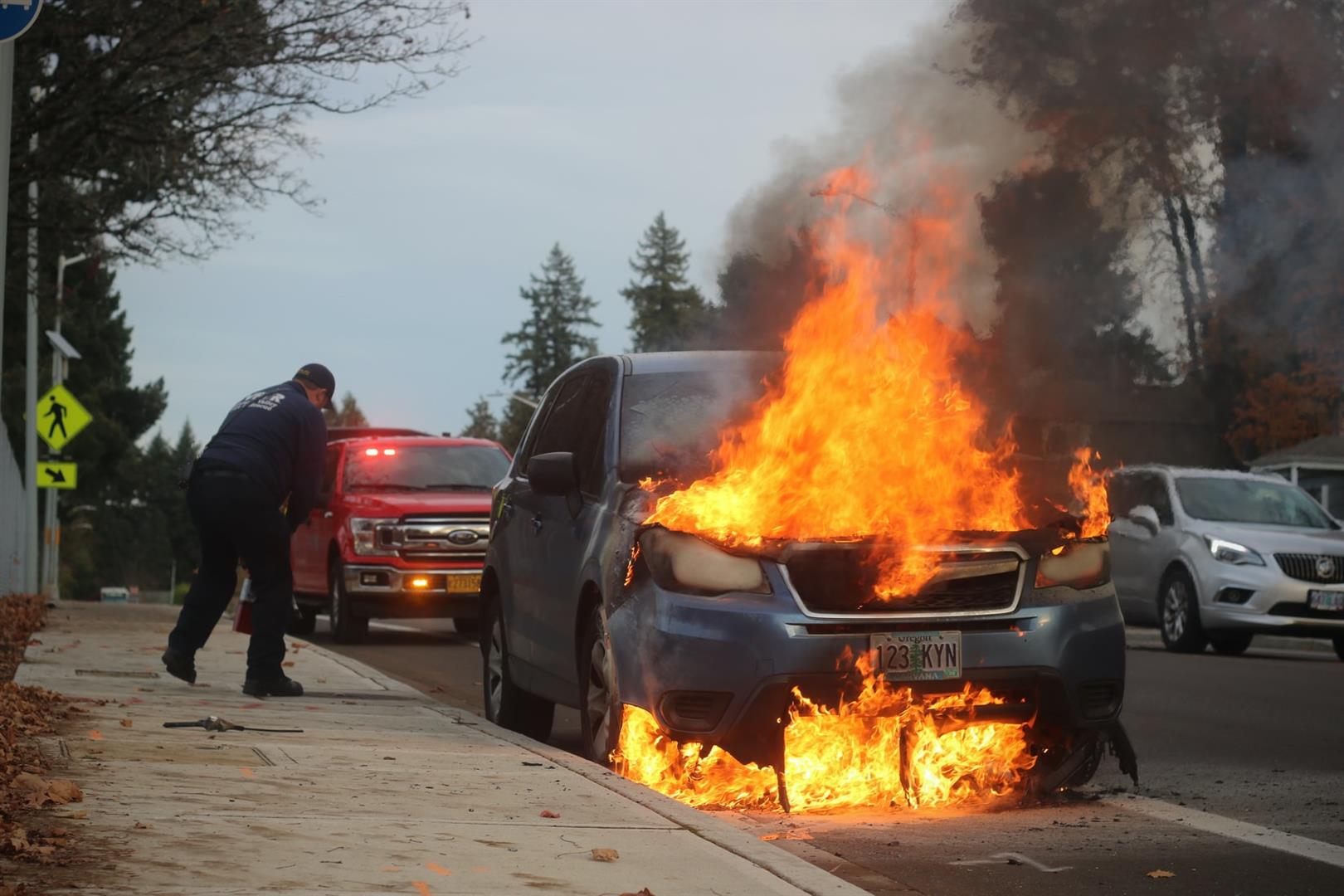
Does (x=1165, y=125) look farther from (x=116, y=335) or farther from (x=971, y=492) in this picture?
(x=116, y=335)

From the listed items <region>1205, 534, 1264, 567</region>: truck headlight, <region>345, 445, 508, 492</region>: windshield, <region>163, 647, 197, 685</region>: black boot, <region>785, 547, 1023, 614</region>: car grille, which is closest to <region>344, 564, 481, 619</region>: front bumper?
<region>345, 445, 508, 492</region>: windshield

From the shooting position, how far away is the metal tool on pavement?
27.7ft

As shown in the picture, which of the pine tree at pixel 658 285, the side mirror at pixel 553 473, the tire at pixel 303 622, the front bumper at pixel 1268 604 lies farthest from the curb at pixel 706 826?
the pine tree at pixel 658 285

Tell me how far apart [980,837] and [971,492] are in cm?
137

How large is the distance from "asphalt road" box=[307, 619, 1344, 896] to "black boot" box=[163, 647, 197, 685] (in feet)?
6.81

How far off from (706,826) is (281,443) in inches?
188

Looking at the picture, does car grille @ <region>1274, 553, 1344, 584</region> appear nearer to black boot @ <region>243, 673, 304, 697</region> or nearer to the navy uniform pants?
black boot @ <region>243, 673, 304, 697</region>

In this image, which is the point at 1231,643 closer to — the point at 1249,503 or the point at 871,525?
the point at 1249,503

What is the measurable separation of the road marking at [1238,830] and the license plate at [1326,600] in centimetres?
1048

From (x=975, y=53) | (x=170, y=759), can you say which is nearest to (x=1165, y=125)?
(x=975, y=53)

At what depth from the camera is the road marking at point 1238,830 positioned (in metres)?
6.49

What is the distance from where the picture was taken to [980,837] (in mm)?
6734

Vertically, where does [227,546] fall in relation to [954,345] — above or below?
below

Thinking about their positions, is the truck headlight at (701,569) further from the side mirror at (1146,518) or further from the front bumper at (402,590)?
the side mirror at (1146,518)
